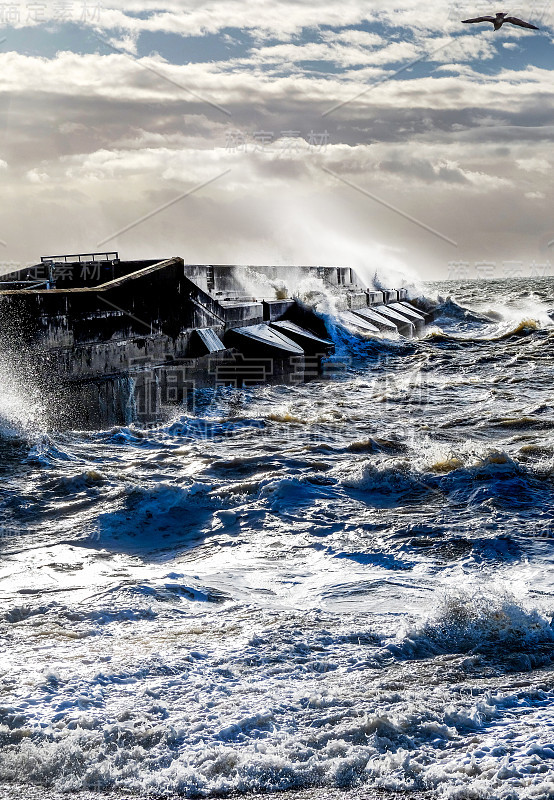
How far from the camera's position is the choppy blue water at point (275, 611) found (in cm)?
334

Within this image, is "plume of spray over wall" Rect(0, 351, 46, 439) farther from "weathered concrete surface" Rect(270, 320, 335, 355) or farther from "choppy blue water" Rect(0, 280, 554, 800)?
→ "weathered concrete surface" Rect(270, 320, 335, 355)

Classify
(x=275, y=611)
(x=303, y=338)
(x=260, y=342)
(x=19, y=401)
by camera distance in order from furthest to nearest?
(x=303, y=338) → (x=260, y=342) → (x=19, y=401) → (x=275, y=611)

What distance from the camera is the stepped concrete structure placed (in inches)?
387

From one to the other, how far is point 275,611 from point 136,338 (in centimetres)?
758

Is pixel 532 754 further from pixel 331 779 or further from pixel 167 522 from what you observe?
pixel 167 522

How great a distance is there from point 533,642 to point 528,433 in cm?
631

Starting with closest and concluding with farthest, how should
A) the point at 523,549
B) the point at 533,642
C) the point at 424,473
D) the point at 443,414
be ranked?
the point at 533,642
the point at 523,549
the point at 424,473
the point at 443,414

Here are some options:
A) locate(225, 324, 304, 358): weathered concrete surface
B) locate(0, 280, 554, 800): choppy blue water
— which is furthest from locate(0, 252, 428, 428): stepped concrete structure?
locate(0, 280, 554, 800): choppy blue water

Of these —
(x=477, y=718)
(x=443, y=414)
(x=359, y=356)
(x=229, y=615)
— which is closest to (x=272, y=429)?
(x=443, y=414)

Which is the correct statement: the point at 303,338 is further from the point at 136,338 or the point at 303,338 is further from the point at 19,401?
the point at 19,401

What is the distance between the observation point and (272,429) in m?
10.8

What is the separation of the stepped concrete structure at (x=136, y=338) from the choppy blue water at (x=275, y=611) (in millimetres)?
657

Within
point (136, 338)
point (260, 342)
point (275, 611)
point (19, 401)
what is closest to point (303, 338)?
point (260, 342)

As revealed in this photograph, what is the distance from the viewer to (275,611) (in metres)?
4.83
